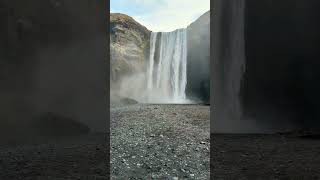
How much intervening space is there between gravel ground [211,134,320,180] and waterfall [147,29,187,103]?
9.73m

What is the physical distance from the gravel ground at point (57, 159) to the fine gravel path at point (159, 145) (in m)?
0.24

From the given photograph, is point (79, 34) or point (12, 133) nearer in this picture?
point (12, 133)

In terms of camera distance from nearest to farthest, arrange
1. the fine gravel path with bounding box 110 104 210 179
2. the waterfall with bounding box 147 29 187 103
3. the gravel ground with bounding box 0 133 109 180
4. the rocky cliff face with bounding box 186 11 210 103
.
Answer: the gravel ground with bounding box 0 133 109 180 → the fine gravel path with bounding box 110 104 210 179 → the rocky cliff face with bounding box 186 11 210 103 → the waterfall with bounding box 147 29 187 103

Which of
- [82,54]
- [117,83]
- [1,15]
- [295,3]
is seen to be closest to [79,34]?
[82,54]

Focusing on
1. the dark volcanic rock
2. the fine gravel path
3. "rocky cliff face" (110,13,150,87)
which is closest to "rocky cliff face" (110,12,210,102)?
"rocky cliff face" (110,13,150,87)

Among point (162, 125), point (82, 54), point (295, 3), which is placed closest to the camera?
point (82, 54)

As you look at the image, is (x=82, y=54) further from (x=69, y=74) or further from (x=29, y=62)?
(x=29, y=62)

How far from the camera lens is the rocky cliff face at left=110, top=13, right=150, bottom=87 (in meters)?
15.1

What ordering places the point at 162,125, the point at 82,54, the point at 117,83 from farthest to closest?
the point at 117,83
the point at 162,125
the point at 82,54

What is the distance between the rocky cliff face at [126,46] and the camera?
15.1m

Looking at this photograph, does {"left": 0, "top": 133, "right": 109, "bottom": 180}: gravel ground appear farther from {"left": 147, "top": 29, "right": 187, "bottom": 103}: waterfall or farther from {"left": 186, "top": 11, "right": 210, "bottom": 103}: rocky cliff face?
{"left": 147, "top": 29, "right": 187, "bottom": 103}: waterfall

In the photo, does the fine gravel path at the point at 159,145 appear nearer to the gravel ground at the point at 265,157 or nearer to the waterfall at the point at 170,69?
the gravel ground at the point at 265,157

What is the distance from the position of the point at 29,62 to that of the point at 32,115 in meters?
0.68

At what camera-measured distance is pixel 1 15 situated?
5648mm
